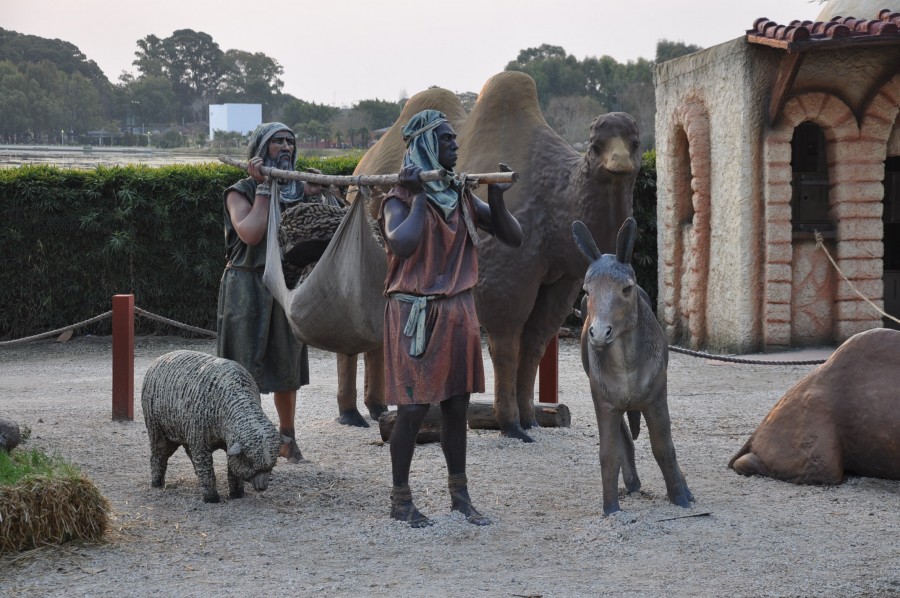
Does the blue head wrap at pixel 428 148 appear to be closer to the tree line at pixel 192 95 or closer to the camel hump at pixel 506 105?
the camel hump at pixel 506 105

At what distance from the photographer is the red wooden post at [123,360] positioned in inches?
322

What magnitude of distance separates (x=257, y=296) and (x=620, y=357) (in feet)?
7.44

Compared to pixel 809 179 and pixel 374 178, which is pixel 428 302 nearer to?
pixel 374 178

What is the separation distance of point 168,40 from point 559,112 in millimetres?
15678

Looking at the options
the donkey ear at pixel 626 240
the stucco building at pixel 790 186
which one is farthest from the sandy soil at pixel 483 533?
the stucco building at pixel 790 186

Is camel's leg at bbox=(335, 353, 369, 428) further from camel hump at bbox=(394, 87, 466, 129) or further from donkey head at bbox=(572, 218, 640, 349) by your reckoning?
donkey head at bbox=(572, 218, 640, 349)

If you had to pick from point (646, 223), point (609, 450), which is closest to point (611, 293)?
point (609, 450)

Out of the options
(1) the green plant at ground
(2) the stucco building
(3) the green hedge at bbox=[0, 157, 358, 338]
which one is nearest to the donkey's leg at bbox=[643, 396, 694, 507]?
(1) the green plant at ground

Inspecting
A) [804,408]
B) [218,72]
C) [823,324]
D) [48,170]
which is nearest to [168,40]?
[218,72]

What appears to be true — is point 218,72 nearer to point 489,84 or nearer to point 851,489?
point 489,84

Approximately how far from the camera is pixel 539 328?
7.38 metres

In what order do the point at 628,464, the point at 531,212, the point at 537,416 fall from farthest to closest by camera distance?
the point at 537,416 → the point at 531,212 → the point at 628,464

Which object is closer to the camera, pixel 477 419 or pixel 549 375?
pixel 477 419

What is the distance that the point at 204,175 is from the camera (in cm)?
1298
